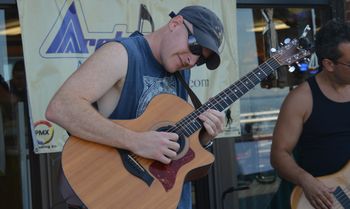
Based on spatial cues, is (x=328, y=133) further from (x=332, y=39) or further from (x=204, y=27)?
(x=204, y=27)

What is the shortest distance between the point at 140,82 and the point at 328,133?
1315 millimetres

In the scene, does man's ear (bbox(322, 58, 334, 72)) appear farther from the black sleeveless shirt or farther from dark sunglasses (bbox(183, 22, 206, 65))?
dark sunglasses (bbox(183, 22, 206, 65))

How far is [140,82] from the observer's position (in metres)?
2.51

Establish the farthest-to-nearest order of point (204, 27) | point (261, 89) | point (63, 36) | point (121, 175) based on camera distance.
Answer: point (261, 89) → point (63, 36) → point (204, 27) → point (121, 175)

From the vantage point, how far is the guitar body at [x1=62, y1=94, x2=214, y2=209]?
2369mm

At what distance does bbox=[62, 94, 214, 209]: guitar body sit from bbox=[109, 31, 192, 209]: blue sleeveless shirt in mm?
55

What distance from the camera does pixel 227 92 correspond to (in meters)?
2.73

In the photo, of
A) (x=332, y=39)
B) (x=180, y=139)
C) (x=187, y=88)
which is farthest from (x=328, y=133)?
(x=180, y=139)

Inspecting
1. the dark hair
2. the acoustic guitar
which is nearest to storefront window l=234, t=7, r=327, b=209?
the dark hair

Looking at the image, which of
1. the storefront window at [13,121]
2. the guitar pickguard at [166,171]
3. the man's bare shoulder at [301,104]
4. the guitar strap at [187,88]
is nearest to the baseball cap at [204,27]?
the guitar strap at [187,88]

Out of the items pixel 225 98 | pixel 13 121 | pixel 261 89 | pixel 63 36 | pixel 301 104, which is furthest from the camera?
pixel 261 89

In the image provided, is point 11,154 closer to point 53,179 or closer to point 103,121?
point 53,179

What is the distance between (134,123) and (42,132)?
1234mm

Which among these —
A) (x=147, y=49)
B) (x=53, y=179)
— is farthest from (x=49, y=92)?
(x=147, y=49)
